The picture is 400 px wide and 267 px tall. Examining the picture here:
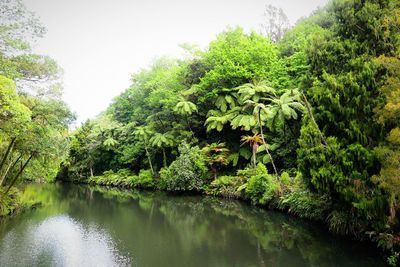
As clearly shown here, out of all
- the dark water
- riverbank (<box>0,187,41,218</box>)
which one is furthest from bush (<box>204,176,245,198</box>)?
riverbank (<box>0,187,41,218</box>)

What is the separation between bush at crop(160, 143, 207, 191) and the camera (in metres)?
16.6

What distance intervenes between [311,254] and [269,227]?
2.64 meters

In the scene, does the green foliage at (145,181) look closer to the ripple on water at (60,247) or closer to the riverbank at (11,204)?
the riverbank at (11,204)

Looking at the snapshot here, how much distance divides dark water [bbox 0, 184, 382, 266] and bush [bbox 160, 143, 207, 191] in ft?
15.9

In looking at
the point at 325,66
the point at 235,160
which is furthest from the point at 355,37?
the point at 235,160

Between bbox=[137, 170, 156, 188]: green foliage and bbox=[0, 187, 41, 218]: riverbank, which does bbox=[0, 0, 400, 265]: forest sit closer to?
bbox=[0, 187, 41, 218]: riverbank

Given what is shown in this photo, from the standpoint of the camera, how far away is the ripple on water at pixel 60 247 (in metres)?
5.92

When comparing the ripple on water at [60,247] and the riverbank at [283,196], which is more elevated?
the riverbank at [283,196]

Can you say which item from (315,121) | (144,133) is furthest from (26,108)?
(144,133)

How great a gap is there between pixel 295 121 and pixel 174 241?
9.15 m

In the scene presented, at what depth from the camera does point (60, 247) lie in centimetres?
705

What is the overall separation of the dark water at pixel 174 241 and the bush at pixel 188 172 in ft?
15.9

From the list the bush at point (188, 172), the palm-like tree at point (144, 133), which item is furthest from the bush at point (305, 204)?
the palm-like tree at point (144, 133)

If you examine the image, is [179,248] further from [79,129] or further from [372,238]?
[79,129]
